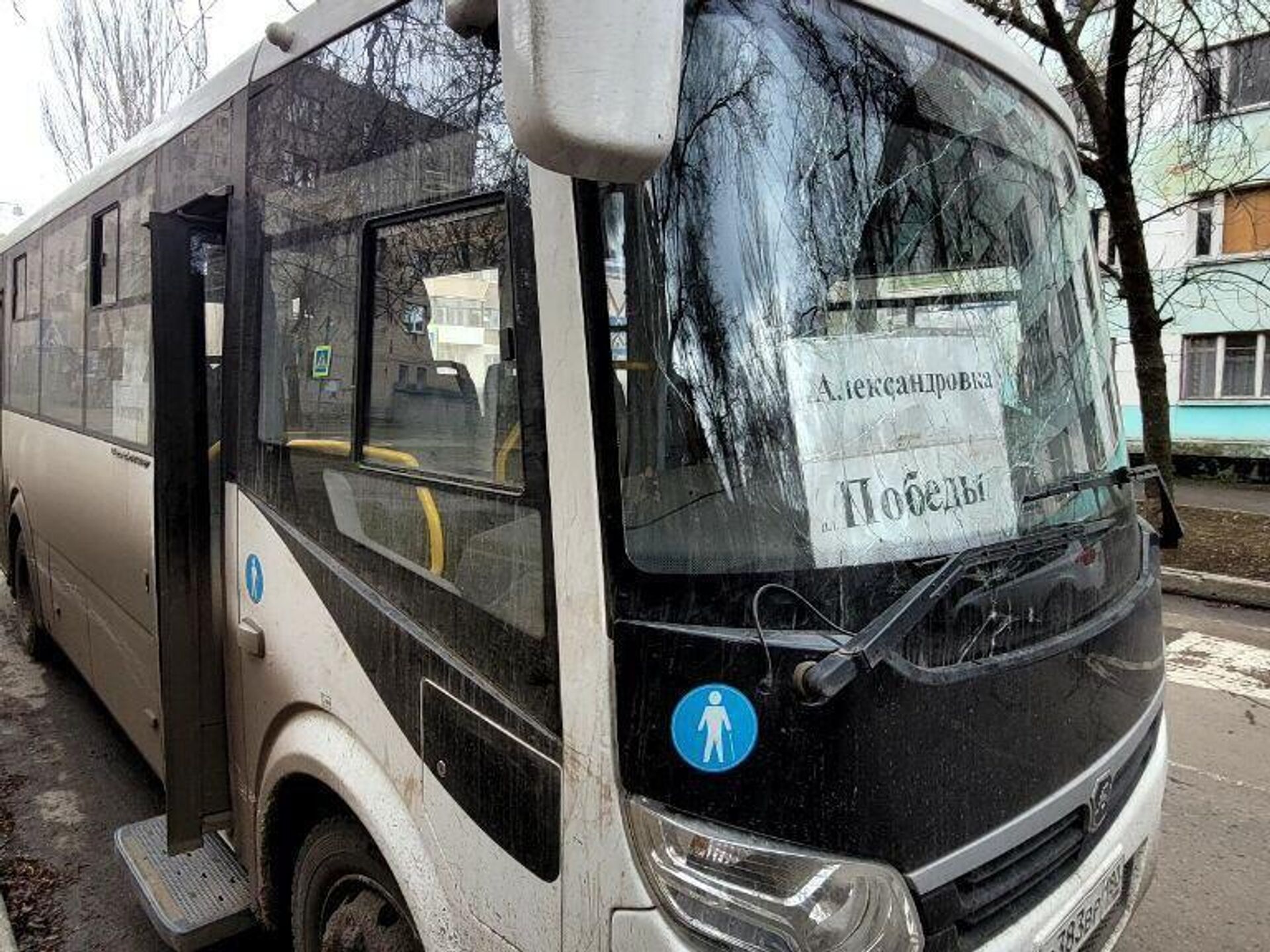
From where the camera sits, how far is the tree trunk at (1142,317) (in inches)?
372

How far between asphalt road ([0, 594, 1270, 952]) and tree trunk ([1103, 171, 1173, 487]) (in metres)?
4.20

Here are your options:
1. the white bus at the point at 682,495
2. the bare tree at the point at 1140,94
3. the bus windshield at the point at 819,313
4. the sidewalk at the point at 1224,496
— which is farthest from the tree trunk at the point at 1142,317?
the bus windshield at the point at 819,313

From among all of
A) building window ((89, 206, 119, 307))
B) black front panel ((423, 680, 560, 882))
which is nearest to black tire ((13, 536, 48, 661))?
building window ((89, 206, 119, 307))

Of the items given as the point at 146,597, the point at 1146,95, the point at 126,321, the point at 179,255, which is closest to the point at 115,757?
the point at 146,597

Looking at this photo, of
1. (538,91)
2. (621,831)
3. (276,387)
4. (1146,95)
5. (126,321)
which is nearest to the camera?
(538,91)

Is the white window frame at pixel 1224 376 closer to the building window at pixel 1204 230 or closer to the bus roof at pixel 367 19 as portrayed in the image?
the building window at pixel 1204 230

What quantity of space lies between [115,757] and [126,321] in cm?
231

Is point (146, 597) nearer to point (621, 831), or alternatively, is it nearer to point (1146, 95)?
point (621, 831)

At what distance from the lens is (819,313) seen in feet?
5.51

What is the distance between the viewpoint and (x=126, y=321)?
3758mm

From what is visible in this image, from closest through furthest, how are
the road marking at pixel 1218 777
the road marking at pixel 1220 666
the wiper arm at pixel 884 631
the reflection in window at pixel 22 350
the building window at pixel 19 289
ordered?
1. the wiper arm at pixel 884 631
2. the road marking at pixel 1218 777
3. the road marking at pixel 1220 666
4. the reflection in window at pixel 22 350
5. the building window at pixel 19 289

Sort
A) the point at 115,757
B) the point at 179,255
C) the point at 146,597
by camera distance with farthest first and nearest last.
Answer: the point at 115,757 → the point at 146,597 → the point at 179,255

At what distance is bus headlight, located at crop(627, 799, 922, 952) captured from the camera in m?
1.46

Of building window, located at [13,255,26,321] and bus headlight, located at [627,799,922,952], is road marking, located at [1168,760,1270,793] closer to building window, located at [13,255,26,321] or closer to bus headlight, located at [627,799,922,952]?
bus headlight, located at [627,799,922,952]
